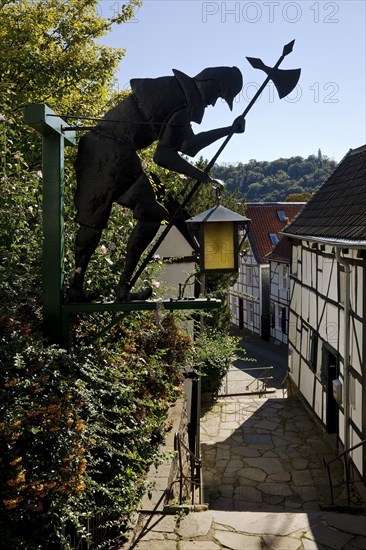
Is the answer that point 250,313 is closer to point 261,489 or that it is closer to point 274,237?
point 274,237

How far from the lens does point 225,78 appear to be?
333 centimetres

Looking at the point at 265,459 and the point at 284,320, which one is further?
the point at 284,320

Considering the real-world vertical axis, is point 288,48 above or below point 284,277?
above

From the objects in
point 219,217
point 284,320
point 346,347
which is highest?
point 219,217

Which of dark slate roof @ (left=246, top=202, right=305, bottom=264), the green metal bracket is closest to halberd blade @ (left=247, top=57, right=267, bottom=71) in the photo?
the green metal bracket

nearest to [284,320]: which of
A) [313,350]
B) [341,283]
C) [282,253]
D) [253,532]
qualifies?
[282,253]

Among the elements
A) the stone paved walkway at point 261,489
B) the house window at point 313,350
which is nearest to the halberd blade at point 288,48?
the stone paved walkway at point 261,489

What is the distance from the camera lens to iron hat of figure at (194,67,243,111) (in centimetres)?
331

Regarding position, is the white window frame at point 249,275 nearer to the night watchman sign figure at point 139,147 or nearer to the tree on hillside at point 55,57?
the tree on hillside at point 55,57

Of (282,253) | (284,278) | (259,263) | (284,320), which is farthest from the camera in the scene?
(259,263)

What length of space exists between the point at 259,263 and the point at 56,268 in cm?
2611

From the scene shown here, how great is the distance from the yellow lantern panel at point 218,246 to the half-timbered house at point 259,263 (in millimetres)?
23666

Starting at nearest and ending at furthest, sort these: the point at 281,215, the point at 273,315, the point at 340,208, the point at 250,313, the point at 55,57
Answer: the point at 55,57 → the point at 340,208 → the point at 273,315 → the point at 250,313 → the point at 281,215

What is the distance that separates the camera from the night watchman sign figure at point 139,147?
330 cm
